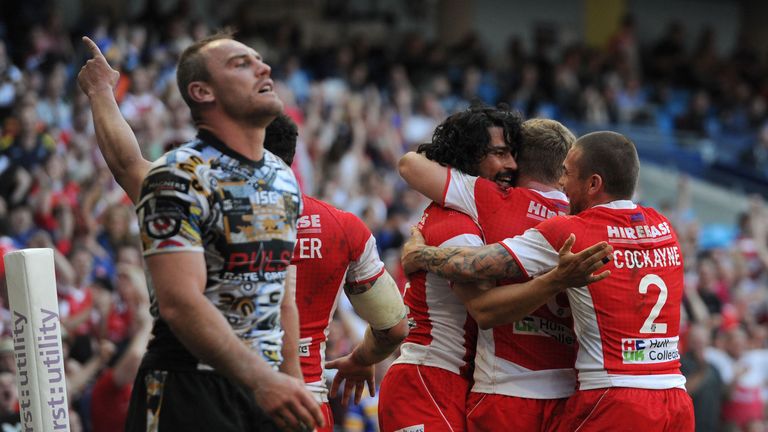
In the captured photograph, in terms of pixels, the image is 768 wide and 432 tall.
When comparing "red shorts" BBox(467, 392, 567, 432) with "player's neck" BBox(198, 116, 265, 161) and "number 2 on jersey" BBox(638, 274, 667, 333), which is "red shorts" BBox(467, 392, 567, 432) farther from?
"player's neck" BBox(198, 116, 265, 161)

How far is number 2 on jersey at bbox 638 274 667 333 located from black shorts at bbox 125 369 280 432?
188cm

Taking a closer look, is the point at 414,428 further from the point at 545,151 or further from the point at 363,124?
the point at 363,124

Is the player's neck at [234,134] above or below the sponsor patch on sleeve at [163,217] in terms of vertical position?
above

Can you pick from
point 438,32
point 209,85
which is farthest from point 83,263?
point 438,32

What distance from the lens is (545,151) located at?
17.8ft

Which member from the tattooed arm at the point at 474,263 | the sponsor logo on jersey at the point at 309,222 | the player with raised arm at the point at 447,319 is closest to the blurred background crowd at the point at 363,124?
the player with raised arm at the point at 447,319

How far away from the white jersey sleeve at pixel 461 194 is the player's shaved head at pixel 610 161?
0.55 meters

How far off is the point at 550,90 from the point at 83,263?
1470cm

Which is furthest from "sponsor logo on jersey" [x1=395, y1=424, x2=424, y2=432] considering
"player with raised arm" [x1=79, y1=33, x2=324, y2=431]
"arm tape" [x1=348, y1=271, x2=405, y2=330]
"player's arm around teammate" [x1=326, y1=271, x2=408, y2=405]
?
"player with raised arm" [x1=79, y1=33, x2=324, y2=431]

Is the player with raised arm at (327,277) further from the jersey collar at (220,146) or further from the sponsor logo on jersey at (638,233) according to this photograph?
the jersey collar at (220,146)

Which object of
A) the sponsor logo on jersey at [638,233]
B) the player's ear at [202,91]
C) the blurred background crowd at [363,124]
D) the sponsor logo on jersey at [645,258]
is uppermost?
the player's ear at [202,91]

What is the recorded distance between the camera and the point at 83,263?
32.7ft

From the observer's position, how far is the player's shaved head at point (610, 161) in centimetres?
502

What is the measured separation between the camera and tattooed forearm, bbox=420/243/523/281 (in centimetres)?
497
